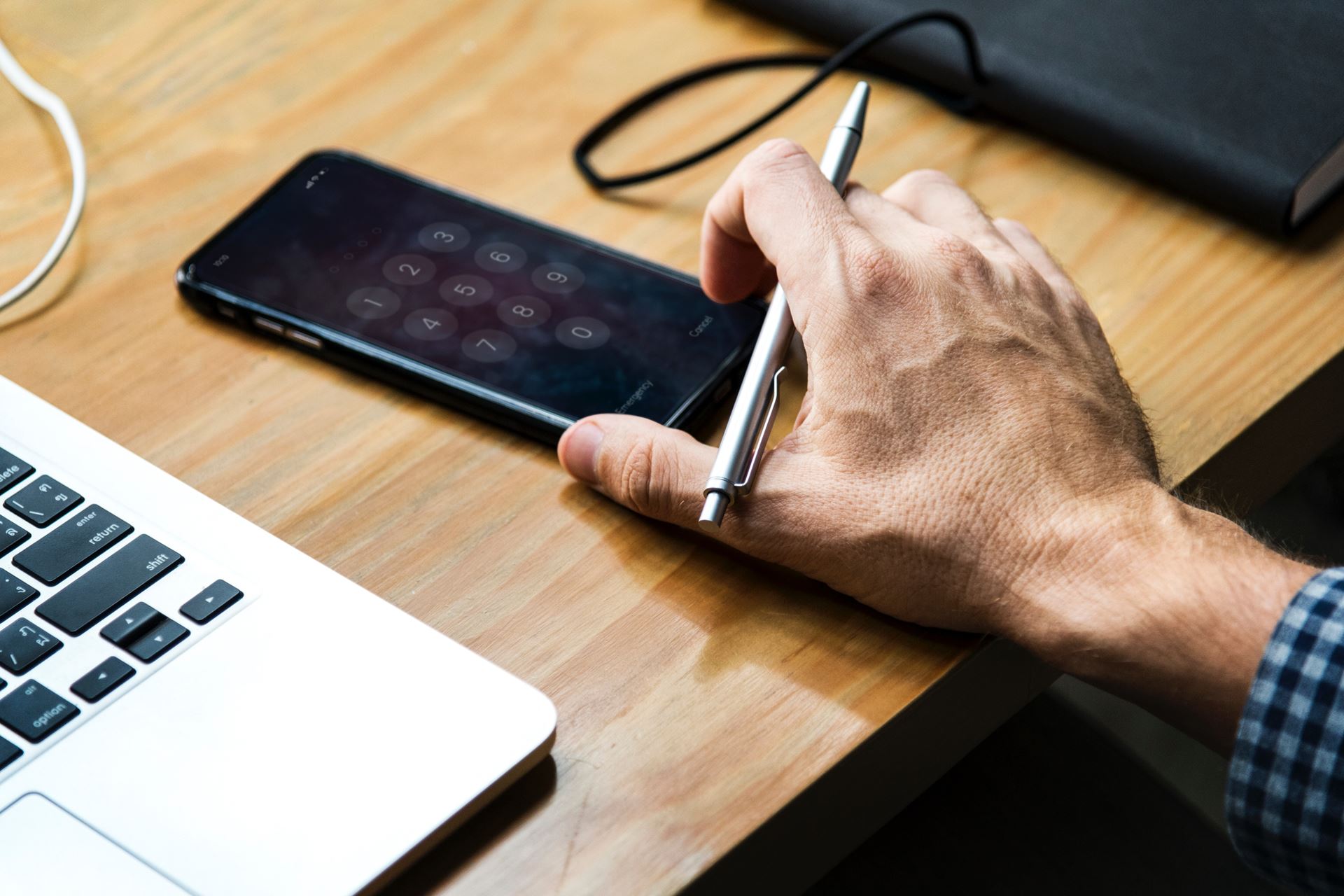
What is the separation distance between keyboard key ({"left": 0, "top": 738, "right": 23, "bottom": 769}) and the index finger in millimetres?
331

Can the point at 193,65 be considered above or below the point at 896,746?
above

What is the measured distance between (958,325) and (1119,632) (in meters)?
0.14

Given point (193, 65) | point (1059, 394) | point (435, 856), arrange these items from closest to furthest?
point (435, 856), point (1059, 394), point (193, 65)

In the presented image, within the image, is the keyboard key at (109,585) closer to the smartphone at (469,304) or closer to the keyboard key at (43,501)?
the keyboard key at (43,501)

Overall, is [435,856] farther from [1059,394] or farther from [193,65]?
[193,65]

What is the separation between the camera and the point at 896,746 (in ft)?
1.40

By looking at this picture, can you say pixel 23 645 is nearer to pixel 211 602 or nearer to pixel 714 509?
pixel 211 602

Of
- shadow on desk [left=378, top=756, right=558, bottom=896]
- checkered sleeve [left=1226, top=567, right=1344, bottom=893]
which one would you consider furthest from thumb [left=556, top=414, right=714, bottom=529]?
checkered sleeve [left=1226, top=567, right=1344, bottom=893]

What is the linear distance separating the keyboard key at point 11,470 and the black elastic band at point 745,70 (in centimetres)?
31

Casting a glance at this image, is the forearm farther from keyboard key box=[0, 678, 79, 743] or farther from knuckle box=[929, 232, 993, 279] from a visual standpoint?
keyboard key box=[0, 678, 79, 743]

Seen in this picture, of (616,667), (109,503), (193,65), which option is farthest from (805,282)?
(193,65)

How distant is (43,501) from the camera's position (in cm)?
44

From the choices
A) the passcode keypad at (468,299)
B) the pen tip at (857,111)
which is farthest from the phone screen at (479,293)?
the pen tip at (857,111)

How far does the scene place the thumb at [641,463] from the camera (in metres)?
0.46
